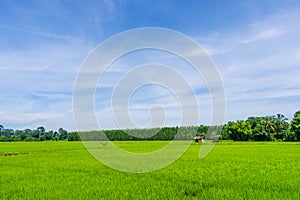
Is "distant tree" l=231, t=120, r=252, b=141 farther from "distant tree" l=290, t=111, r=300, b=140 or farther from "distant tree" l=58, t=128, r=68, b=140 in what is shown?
"distant tree" l=58, t=128, r=68, b=140

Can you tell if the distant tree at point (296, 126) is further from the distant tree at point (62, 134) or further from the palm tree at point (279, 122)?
the distant tree at point (62, 134)

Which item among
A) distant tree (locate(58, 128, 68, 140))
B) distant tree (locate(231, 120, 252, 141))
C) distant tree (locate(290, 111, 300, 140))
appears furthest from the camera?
distant tree (locate(58, 128, 68, 140))

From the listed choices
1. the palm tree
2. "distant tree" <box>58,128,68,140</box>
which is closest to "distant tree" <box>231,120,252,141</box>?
the palm tree

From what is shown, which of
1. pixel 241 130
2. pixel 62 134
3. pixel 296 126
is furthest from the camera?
pixel 62 134

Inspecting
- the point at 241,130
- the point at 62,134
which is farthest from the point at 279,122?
the point at 62,134

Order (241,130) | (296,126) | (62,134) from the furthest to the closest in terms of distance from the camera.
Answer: (62,134), (241,130), (296,126)

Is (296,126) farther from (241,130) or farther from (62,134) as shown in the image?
(62,134)

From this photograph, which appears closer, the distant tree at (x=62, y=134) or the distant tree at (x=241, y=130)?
the distant tree at (x=241, y=130)

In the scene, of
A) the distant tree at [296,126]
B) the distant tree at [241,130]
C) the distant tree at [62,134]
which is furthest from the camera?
the distant tree at [62,134]

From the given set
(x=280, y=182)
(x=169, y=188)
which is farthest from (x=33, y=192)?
(x=280, y=182)

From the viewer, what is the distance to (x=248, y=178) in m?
7.55

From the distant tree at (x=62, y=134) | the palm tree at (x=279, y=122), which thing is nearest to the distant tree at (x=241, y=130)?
the palm tree at (x=279, y=122)

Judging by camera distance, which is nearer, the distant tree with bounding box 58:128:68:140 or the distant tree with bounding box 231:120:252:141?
the distant tree with bounding box 231:120:252:141

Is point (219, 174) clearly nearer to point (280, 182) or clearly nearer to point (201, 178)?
point (201, 178)
